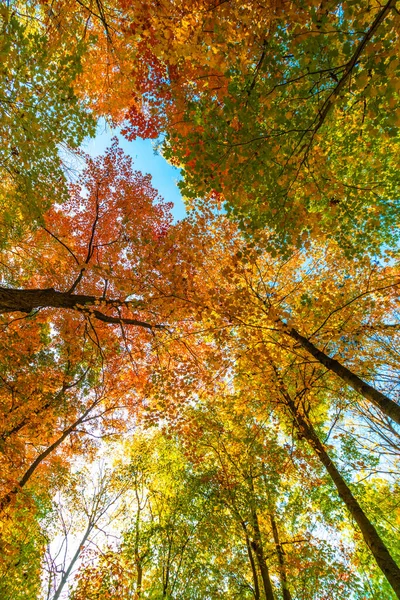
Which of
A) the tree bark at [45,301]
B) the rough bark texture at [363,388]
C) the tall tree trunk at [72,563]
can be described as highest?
the tree bark at [45,301]

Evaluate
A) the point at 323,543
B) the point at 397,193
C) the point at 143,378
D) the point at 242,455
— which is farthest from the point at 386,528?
the point at 397,193

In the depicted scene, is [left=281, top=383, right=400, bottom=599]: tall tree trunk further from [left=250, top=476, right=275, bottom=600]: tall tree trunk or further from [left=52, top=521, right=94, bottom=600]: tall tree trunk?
[left=52, top=521, right=94, bottom=600]: tall tree trunk

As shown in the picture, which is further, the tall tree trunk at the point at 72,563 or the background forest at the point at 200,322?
the tall tree trunk at the point at 72,563

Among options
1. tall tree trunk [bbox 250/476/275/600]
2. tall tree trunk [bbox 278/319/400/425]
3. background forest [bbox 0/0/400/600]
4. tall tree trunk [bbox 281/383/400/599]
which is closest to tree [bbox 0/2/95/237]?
background forest [bbox 0/0/400/600]

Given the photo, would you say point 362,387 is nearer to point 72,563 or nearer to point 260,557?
point 260,557

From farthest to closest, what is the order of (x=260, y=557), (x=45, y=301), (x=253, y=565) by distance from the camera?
1. (x=260, y=557)
2. (x=253, y=565)
3. (x=45, y=301)

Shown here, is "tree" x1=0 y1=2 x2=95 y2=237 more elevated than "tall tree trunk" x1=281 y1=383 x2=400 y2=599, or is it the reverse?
"tree" x1=0 y1=2 x2=95 y2=237

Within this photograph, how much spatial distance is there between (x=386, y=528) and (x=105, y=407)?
12770mm

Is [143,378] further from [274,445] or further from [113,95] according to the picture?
[113,95]

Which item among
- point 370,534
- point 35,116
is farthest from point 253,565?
point 35,116

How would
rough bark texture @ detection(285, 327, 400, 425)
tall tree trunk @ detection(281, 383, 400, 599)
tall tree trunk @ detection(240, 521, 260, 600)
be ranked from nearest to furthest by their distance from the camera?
1. rough bark texture @ detection(285, 327, 400, 425)
2. tall tree trunk @ detection(281, 383, 400, 599)
3. tall tree trunk @ detection(240, 521, 260, 600)

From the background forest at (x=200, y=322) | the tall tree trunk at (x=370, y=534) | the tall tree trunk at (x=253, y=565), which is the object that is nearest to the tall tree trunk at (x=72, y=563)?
the background forest at (x=200, y=322)

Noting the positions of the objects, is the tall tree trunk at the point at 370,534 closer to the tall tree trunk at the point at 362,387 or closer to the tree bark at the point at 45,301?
the tall tree trunk at the point at 362,387

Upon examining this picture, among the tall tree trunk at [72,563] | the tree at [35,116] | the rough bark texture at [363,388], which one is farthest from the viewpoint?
the tall tree trunk at [72,563]
